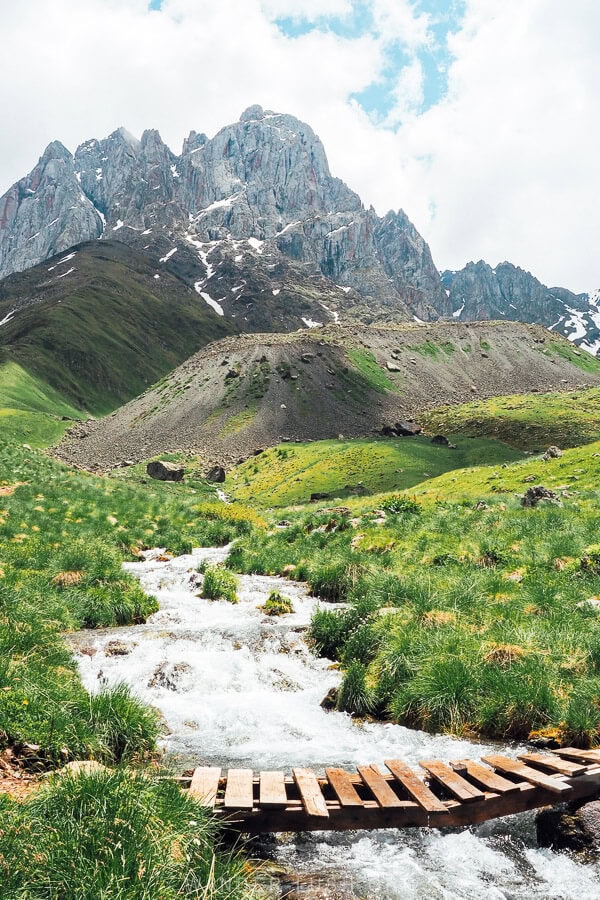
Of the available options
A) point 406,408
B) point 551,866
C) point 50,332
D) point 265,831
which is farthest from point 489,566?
point 50,332

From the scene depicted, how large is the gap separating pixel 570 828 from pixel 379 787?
2.17 m

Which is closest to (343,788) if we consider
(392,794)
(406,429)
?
(392,794)

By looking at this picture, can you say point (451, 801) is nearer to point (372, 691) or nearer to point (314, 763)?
point (314, 763)

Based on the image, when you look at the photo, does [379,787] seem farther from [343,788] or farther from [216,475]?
[216,475]

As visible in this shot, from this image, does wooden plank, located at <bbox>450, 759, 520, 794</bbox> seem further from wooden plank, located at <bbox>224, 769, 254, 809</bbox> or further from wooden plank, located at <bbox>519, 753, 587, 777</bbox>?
wooden plank, located at <bbox>224, 769, 254, 809</bbox>

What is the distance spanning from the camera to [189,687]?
10406mm

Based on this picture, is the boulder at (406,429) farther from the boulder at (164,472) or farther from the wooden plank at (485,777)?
the wooden plank at (485,777)

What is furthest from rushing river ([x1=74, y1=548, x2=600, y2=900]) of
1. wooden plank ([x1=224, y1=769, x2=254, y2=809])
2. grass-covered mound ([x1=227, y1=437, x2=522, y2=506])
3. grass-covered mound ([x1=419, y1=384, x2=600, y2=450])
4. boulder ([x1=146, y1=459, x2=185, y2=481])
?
grass-covered mound ([x1=419, y1=384, x2=600, y2=450])

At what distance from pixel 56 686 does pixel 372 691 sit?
560 centimetres

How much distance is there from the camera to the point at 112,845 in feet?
14.2

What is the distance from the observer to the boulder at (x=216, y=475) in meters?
78.2

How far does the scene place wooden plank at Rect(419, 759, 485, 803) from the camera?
5805mm

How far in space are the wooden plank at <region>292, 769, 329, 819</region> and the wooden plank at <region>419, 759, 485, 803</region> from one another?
5.10 feet

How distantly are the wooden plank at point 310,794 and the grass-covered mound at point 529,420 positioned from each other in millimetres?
74505
